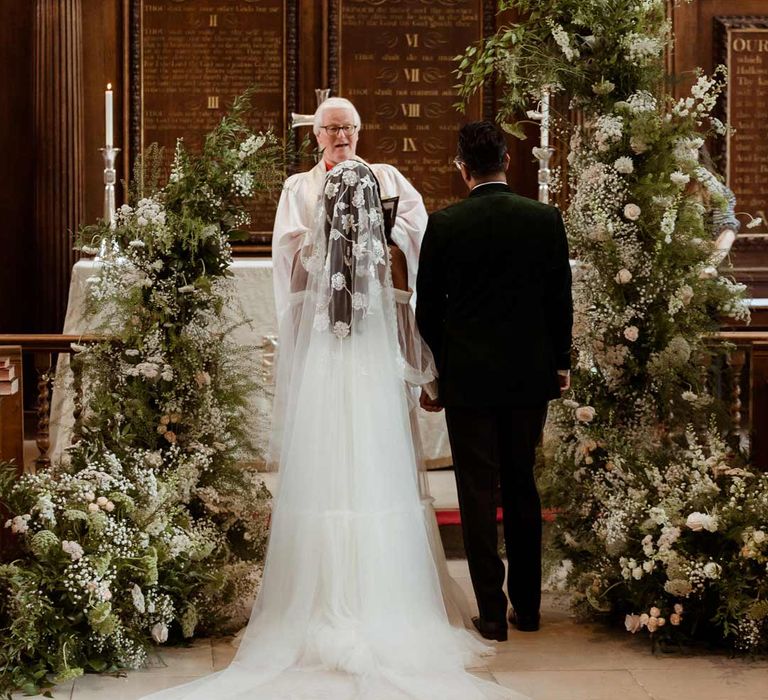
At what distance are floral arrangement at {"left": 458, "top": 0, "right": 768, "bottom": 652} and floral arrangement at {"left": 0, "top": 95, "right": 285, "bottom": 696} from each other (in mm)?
1192

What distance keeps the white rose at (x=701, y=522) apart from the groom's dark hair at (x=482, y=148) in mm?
1359

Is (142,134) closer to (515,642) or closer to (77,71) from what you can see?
(77,71)

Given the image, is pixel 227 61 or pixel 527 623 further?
pixel 227 61

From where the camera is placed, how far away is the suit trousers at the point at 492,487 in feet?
14.5

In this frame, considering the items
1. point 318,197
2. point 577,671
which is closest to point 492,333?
point 318,197

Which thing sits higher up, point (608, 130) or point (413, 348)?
point (608, 130)

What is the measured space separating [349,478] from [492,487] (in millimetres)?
527

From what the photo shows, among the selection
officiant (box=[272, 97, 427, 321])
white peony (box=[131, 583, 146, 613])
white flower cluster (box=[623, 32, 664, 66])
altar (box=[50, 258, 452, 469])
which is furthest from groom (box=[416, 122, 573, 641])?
altar (box=[50, 258, 452, 469])

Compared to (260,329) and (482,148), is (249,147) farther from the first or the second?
(260,329)

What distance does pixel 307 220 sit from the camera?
4789mm

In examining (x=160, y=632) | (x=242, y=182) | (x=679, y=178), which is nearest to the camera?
(x=160, y=632)

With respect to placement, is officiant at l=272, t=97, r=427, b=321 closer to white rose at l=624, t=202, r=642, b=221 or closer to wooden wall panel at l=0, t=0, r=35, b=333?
white rose at l=624, t=202, r=642, b=221

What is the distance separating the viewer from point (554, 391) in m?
4.41

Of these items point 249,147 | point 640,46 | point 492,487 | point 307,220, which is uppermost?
point 640,46
